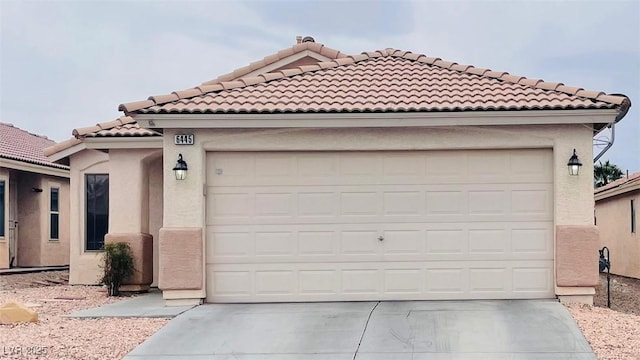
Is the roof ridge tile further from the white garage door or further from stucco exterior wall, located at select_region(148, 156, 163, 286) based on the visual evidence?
stucco exterior wall, located at select_region(148, 156, 163, 286)

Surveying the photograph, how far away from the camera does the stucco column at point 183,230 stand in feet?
37.4

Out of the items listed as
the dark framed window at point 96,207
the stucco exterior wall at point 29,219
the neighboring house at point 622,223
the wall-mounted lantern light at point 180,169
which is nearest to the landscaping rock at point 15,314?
the wall-mounted lantern light at point 180,169

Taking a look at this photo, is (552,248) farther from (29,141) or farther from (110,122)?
(29,141)

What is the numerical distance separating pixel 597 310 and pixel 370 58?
6399mm

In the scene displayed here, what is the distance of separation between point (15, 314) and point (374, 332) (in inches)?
201

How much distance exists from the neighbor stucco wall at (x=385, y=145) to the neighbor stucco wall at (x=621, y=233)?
1014 cm

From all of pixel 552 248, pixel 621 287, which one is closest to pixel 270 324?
pixel 552 248

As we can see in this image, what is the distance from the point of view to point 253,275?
458 inches

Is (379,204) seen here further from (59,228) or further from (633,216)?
(59,228)

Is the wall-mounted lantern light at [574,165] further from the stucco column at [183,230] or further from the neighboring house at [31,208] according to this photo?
the neighboring house at [31,208]

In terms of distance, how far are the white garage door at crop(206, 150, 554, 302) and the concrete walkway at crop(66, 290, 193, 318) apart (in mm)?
835

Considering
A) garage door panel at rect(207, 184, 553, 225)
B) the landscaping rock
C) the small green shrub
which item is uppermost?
garage door panel at rect(207, 184, 553, 225)

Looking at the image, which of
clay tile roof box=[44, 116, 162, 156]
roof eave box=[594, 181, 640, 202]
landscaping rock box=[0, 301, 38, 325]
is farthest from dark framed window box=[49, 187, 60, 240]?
roof eave box=[594, 181, 640, 202]

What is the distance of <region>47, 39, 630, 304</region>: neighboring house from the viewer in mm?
11320
